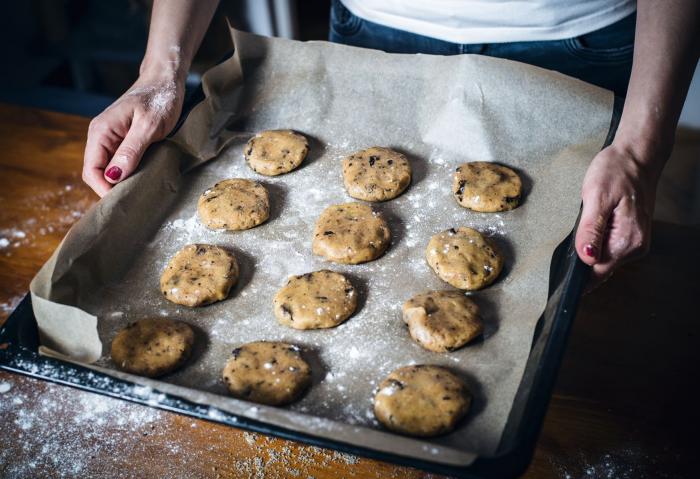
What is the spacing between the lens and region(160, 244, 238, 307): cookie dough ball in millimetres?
1431

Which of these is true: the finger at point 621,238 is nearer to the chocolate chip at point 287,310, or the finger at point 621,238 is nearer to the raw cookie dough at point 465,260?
the raw cookie dough at point 465,260

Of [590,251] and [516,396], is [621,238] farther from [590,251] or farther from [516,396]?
[516,396]

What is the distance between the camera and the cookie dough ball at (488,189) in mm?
1588

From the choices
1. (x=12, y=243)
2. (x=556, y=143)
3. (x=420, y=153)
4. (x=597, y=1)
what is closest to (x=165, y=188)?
(x=12, y=243)

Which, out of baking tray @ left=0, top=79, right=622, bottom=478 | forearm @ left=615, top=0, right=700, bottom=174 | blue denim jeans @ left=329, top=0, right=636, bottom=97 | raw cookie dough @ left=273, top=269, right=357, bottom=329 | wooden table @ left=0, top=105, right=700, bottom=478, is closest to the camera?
baking tray @ left=0, top=79, right=622, bottom=478

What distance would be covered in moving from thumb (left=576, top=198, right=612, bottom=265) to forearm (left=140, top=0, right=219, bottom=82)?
44.2 inches

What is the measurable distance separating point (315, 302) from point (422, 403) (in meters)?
0.33

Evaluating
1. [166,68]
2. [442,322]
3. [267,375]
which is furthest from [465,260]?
[166,68]

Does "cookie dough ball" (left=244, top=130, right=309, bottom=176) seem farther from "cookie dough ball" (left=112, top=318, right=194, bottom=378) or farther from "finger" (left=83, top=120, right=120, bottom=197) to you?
"cookie dough ball" (left=112, top=318, right=194, bottom=378)

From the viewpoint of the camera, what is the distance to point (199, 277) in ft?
4.72

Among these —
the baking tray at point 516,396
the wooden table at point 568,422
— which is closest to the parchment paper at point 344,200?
the baking tray at point 516,396

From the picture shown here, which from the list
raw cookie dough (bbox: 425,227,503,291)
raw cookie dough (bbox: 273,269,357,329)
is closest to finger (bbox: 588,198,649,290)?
raw cookie dough (bbox: 425,227,503,291)

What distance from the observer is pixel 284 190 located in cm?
174

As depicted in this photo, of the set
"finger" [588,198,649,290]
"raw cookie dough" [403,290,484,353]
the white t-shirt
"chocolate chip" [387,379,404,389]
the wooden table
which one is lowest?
the wooden table
